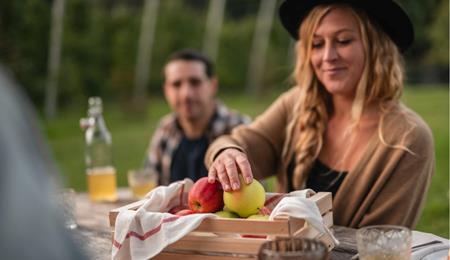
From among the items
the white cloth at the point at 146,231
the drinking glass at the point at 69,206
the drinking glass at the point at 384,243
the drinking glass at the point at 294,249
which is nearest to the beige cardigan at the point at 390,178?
the drinking glass at the point at 69,206

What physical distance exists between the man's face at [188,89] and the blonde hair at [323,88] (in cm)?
122

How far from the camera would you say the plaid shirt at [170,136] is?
3.83 meters

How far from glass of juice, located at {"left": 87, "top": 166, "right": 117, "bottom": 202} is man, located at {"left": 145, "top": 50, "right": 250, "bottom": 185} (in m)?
0.76

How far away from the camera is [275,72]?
745 inches

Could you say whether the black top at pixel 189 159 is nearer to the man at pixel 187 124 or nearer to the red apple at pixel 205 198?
the man at pixel 187 124

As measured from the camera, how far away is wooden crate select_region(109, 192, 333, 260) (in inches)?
56.4

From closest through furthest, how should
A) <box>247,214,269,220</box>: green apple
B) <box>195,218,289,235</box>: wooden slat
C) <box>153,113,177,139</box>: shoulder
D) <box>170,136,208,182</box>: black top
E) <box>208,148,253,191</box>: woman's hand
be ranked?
<box>195,218,289,235</box>: wooden slat
<box>247,214,269,220</box>: green apple
<box>208,148,253,191</box>: woman's hand
<box>170,136,208,182</box>: black top
<box>153,113,177,139</box>: shoulder

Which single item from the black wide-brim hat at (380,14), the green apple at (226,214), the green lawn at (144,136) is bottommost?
the green lawn at (144,136)

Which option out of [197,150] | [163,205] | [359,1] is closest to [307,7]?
[359,1]

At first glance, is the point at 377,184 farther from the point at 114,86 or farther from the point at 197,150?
the point at 114,86

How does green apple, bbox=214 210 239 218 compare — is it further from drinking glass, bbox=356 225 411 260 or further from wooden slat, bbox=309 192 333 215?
drinking glass, bbox=356 225 411 260

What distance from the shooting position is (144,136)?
11.9 metres

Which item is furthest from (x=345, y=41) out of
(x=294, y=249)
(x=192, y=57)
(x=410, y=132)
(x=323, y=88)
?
(x=192, y=57)

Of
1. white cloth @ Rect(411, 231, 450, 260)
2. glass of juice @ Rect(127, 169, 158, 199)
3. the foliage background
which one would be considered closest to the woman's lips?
white cloth @ Rect(411, 231, 450, 260)
